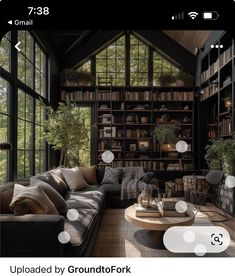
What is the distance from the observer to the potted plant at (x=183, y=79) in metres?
5.68

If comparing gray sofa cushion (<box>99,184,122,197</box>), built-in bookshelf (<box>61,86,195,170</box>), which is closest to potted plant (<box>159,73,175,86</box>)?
built-in bookshelf (<box>61,86,195,170</box>)

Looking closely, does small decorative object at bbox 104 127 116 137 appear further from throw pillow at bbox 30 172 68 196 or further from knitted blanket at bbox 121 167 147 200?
throw pillow at bbox 30 172 68 196

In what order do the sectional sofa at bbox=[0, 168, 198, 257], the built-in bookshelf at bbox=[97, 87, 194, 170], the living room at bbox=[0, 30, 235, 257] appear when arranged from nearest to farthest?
1. the sectional sofa at bbox=[0, 168, 198, 257]
2. the living room at bbox=[0, 30, 235, 257]
3. the built-in bookshelf at bbox=[97, 87, 194, 170]

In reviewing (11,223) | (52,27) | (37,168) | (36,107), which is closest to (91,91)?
(36,107)

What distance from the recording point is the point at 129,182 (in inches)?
164

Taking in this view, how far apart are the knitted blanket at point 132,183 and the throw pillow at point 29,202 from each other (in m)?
2.13

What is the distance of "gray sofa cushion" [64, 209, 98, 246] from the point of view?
1614 millimetres

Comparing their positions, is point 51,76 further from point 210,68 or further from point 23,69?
point 210,68

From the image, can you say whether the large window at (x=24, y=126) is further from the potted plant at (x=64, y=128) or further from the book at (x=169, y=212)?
the book at (x=169, y=212)

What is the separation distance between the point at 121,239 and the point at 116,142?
3.31 meters

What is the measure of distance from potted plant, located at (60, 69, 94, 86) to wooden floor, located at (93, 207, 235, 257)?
3.28m

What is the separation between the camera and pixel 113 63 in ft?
18.6

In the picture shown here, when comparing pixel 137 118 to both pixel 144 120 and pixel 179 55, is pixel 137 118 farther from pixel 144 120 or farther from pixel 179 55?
pixel 179 55

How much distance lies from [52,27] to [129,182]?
11.6 feet
